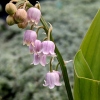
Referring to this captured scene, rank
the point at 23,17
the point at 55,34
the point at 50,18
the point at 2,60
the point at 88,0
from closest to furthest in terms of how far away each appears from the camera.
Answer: the point at 23,17 < the point at 2,60 < the point at 55,34 < the point at 50,18 < the point at 88,0

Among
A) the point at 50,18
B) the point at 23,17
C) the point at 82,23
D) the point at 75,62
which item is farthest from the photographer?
the point at 50,18

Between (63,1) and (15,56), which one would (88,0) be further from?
(15,56)

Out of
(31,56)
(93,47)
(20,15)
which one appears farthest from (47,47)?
(31,56)

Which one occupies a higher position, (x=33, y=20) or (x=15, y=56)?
(x=33, y=20)

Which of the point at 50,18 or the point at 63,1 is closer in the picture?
the point at 50,18

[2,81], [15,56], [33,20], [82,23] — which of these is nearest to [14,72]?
[2,81]

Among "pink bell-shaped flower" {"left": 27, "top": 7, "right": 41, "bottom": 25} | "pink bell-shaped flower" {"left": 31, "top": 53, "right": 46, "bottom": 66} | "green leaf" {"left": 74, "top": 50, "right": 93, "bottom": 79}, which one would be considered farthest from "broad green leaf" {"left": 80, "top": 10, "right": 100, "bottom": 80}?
"pink bell-shaped flower" {"left": 27, "top": 7, "right": 41, "bottom": 25}

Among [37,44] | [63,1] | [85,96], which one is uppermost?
[37,44]

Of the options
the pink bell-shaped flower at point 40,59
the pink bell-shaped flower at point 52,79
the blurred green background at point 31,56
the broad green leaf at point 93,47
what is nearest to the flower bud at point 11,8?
the pink bell-shaped flower at point 40,59
